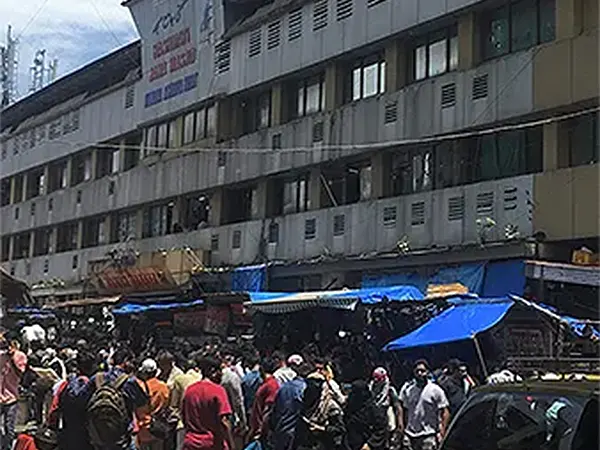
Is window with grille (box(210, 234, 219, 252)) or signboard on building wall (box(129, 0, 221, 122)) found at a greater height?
signboard on building wall (box(129, 0, 221, 122))

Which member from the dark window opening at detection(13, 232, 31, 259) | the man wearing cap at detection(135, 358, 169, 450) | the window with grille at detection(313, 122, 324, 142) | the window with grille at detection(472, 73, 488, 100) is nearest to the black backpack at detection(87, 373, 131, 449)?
the man wearing cap at detection(135, 358, 169, 450)

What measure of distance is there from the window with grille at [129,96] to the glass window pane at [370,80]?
13.2 meters

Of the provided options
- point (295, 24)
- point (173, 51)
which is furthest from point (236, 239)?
point (173, 51)

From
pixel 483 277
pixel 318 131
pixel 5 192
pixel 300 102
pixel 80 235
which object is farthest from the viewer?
pixel 5 192

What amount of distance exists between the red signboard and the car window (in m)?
25.3

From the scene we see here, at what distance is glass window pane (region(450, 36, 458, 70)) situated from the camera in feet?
78.4

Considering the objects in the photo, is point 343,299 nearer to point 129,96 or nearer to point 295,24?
point 295,24

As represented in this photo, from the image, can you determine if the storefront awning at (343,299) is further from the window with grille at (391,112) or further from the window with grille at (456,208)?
the window with grille at (391,112)

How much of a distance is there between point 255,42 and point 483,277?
39.5 ft

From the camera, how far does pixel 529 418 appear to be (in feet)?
21.3

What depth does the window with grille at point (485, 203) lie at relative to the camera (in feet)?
71.6

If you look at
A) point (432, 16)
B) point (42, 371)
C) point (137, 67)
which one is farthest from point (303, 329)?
point (137, 67)

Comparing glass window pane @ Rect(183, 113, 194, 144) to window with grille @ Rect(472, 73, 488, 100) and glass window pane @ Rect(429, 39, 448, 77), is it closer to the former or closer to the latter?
glass window pane @ Rect(429, 39, 448, 77)

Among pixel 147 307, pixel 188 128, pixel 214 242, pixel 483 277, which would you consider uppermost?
pixel 188 128
